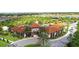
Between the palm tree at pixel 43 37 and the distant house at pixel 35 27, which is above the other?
the distant house at pixel 35 27

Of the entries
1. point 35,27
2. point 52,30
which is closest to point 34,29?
point 35,27

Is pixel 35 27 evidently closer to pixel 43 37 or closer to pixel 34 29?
pixel 34 29

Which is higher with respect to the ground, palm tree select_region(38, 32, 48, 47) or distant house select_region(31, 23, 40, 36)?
distant house select_region(31, 23, 40, 36)

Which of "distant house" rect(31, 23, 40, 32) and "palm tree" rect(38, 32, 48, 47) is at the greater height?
"distant house" rect(31, 23, 40, 32)

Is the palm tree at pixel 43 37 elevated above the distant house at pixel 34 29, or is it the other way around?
the distant house at pixel 34 29

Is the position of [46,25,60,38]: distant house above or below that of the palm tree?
above

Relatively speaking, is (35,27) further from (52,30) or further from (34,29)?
(52,30)
